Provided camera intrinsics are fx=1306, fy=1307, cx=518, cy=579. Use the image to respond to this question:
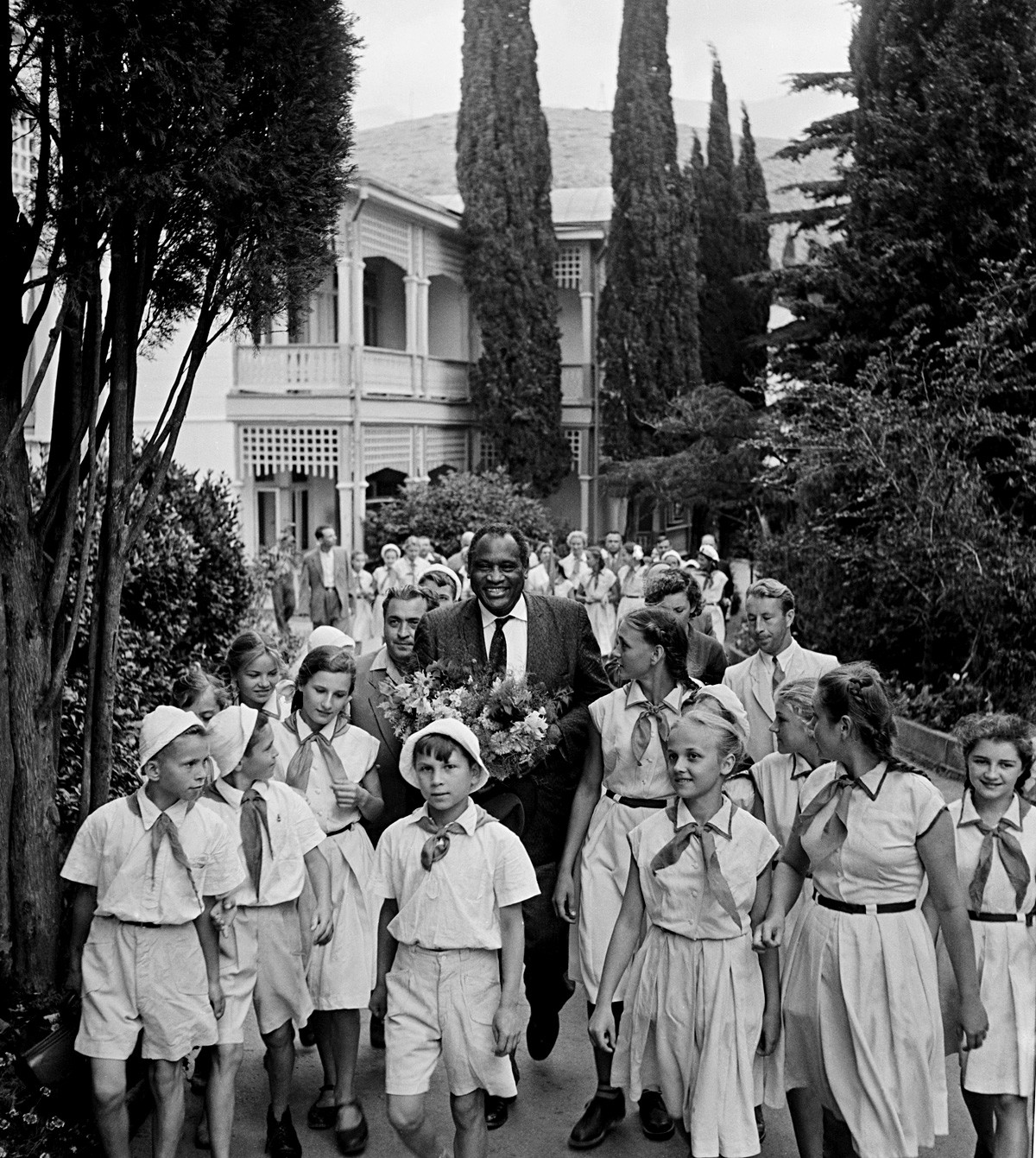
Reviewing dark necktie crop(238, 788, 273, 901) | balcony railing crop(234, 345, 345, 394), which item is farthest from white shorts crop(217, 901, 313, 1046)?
balcony railing crop(234, 345, 345, 394)

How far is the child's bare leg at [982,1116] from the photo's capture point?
448cm

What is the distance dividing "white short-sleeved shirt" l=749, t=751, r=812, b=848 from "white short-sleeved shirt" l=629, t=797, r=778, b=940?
1.02 metres

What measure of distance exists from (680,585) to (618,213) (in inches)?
991

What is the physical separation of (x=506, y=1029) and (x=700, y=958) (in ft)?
2.25

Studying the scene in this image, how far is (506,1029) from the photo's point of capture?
13.9ft

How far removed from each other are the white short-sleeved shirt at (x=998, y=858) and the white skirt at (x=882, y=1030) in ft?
1.11

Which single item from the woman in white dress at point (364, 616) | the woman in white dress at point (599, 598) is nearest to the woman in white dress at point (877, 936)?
the woman in white dress at point (364, 616)

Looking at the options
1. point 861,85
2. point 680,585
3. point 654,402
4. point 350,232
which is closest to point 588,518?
point 654,402

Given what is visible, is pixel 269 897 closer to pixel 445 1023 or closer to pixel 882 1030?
pixel 445 1023

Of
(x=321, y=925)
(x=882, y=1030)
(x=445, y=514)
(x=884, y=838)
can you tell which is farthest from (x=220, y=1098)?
(x=445, y=514)

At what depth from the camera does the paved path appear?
489 centimetres

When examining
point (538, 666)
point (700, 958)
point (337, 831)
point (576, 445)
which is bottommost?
A: point (700, 958)

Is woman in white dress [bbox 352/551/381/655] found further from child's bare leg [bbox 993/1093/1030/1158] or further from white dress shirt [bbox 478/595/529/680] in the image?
child's bare leg [bbox 993/1093/1030/1158]

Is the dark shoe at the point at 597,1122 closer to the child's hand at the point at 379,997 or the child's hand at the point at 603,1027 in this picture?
the child's hand at the point at 603,1027
